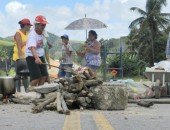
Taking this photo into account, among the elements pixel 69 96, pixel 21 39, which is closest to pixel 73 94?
pixel 69 96

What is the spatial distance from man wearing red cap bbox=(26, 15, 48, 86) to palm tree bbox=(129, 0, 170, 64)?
217ft

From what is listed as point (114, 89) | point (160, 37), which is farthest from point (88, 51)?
point (160, 37)

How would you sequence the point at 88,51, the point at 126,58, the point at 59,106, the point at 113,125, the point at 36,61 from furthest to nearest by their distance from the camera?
the point at 126,58 < the point at 88,51 < the point at 36,61 < the point at 59,106 < the point at 113,125

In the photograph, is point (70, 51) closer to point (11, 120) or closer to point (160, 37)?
point (11, 120)

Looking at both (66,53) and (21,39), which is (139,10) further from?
(21,39)

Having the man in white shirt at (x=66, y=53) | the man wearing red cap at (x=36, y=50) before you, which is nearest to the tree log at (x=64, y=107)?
the man wearing red cap at (x=36, y=50)

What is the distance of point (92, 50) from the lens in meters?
13.6

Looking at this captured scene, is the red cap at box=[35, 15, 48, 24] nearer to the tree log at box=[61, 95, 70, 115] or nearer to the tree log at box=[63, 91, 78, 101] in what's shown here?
the tree log at box=[63, 91, 78, 101]

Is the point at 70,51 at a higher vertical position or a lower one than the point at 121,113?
higher

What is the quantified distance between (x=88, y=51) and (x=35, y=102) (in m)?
3.44

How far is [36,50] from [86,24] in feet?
22.6

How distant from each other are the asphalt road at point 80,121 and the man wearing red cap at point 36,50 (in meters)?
1.92

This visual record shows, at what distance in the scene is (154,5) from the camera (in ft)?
268

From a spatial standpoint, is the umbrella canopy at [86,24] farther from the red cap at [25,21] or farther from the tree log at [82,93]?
the tree log at [82,93]
